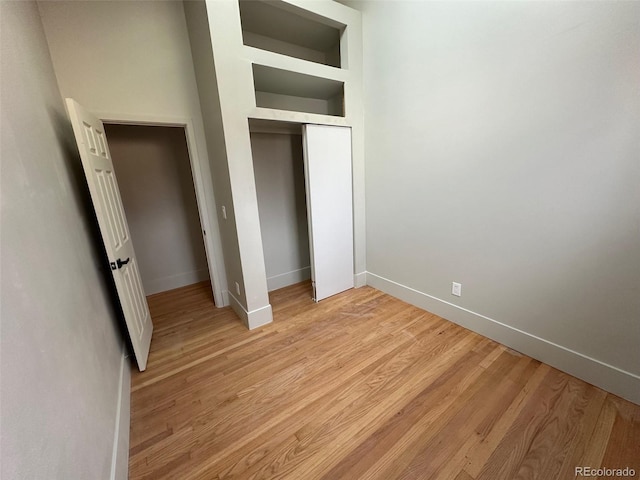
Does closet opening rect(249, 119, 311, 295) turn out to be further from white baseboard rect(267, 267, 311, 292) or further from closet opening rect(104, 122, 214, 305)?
closet opening rect(104, 122, 214, 305)

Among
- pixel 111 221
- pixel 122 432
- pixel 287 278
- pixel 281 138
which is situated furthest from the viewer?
pixel 287 278

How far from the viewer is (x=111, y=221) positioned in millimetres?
1771

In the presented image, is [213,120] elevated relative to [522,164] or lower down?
elevated

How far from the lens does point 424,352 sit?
6.21 feet

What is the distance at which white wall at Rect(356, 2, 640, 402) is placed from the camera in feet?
4.36

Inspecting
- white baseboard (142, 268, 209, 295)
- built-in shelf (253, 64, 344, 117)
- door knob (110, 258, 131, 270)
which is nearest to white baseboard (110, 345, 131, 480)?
door knob (110, 258, 131, 270)

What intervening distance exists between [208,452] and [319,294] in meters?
1.65

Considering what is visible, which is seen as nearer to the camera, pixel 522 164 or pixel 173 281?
pixel 522 164

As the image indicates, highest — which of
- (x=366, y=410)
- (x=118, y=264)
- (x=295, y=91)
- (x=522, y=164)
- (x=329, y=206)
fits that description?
(x=295, y=91)

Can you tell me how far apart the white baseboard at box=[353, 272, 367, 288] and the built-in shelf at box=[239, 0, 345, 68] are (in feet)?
8.27

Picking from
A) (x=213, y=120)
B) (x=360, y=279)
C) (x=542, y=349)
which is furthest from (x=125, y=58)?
(x=542, y=349)

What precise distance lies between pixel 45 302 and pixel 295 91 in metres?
2.60

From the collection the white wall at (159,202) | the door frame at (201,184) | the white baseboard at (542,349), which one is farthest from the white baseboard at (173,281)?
the white baseboard at (542,349)

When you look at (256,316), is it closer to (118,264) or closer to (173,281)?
(118,264)
